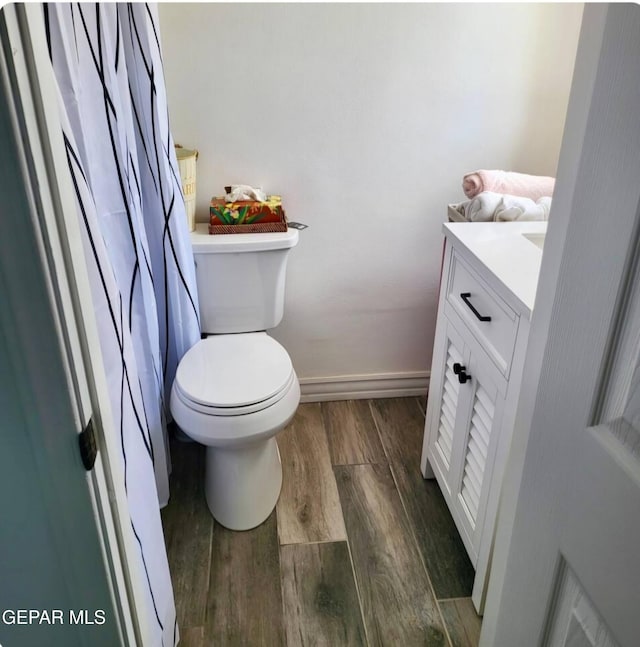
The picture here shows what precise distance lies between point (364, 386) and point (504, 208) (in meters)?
1.06

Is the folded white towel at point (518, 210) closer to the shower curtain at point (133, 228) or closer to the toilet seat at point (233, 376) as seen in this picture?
the toilet seat at point (233, 376)

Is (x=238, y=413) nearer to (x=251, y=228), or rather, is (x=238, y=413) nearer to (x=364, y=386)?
(x=251, y=228)

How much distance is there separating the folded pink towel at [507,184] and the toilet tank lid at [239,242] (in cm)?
60

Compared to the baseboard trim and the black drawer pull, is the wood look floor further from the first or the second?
the black drawer pull

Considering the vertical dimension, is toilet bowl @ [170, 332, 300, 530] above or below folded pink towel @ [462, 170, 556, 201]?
below

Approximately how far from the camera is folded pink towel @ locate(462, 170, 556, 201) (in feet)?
6.04

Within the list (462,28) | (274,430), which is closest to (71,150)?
(274,430)

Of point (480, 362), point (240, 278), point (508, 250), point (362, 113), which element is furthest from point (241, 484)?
point (362, 113)

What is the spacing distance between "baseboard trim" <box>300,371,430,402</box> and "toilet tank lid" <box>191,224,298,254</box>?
71 cm

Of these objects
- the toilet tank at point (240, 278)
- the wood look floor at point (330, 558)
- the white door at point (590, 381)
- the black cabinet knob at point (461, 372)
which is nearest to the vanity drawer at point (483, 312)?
the black cabinet knob at point (461, 372)

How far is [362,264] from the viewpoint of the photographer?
7.51ft

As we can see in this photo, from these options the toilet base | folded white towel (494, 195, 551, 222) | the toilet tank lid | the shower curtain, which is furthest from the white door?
the toilet tank lid

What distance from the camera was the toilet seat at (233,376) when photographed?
65.2 inches

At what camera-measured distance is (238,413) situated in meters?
1.65
